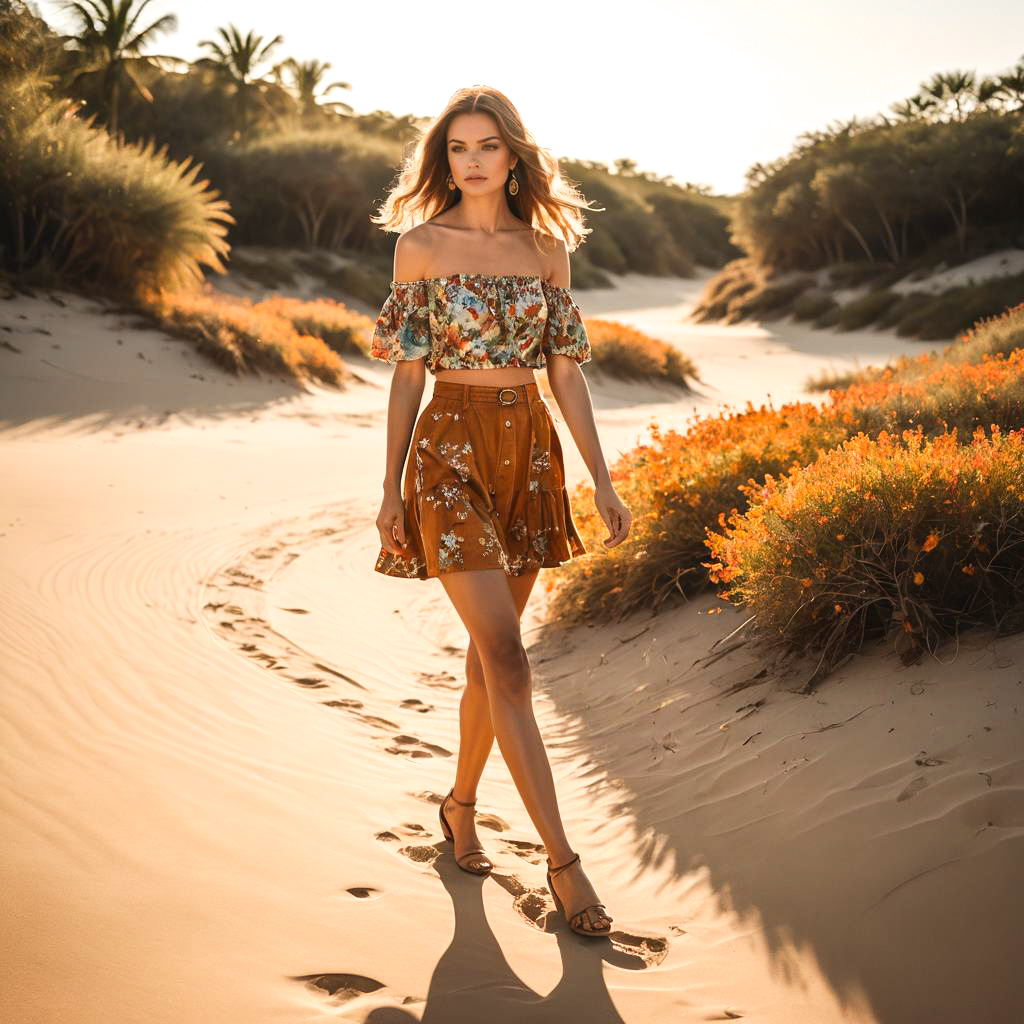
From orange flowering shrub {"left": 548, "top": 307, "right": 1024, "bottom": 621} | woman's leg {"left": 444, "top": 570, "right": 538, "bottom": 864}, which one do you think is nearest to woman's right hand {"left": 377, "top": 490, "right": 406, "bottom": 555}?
woman's leg {"left": 444, "top": 570, "right": 538, "bottom": 864}

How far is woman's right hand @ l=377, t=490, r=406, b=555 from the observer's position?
314 cm

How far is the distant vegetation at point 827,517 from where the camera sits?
13.0 feet

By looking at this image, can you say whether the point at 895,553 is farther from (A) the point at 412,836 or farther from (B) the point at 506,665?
(A) the point at 412,836

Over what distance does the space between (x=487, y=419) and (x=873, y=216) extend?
108ft

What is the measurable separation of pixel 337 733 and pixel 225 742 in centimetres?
52

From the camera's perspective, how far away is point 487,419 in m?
3.15

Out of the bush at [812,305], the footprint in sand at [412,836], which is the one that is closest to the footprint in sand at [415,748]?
the footprint in sand at [412,836]

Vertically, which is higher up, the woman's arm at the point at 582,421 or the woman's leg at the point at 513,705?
the woman's arm at the point at 582,421

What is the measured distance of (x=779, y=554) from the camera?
430 centimetres

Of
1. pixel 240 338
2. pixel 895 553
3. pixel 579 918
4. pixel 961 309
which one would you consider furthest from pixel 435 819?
pixel 961 309

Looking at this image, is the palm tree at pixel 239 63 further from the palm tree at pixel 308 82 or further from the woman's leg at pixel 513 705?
the woman's leg at pixel 513 705

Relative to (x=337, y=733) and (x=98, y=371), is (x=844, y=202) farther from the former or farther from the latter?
(x=337, y=733)

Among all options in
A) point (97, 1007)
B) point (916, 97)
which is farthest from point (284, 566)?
point (916, 97)

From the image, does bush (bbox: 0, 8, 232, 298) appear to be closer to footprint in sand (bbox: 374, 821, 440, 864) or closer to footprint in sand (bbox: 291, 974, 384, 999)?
footprint in sand (bbox: 374, 821, 440, 864)
